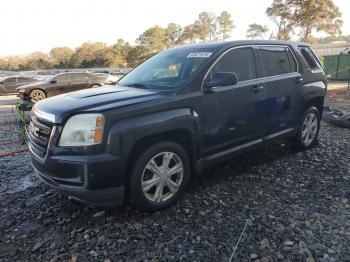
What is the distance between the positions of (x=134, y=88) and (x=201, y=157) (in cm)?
115

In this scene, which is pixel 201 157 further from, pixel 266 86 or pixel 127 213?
pixel 266 86

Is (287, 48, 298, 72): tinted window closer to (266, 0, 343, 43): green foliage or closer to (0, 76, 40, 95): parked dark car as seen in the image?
A: (0, 76, 40, 95): parked dark car

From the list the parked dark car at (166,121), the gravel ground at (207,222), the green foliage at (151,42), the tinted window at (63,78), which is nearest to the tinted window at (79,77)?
the tinted window at (63,78)

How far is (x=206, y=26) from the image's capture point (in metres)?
74.6

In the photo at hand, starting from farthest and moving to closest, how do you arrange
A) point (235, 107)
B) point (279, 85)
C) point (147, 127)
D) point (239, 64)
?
point (279, 85)
point (239, 64)
point (235, 107)
point (147, 127)

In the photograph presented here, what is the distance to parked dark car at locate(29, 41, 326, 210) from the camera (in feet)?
9.91

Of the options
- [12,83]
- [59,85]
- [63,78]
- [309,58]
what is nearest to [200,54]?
[309,58]

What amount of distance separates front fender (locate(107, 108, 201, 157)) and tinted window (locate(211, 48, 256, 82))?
2.48 ft

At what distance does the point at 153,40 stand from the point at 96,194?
7212 cm

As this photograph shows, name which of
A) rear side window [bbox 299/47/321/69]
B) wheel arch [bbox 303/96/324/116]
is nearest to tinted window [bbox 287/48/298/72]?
rear side window [bbox 299/47/321/69]

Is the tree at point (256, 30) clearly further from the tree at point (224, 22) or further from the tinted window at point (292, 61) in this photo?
the tinted window at point (292, 61)

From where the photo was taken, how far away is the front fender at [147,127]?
3012 mm

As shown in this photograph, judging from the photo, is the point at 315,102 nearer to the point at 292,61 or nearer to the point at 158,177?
the point at 292,61

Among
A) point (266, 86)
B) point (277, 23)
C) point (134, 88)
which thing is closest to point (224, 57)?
point (266, 86)
